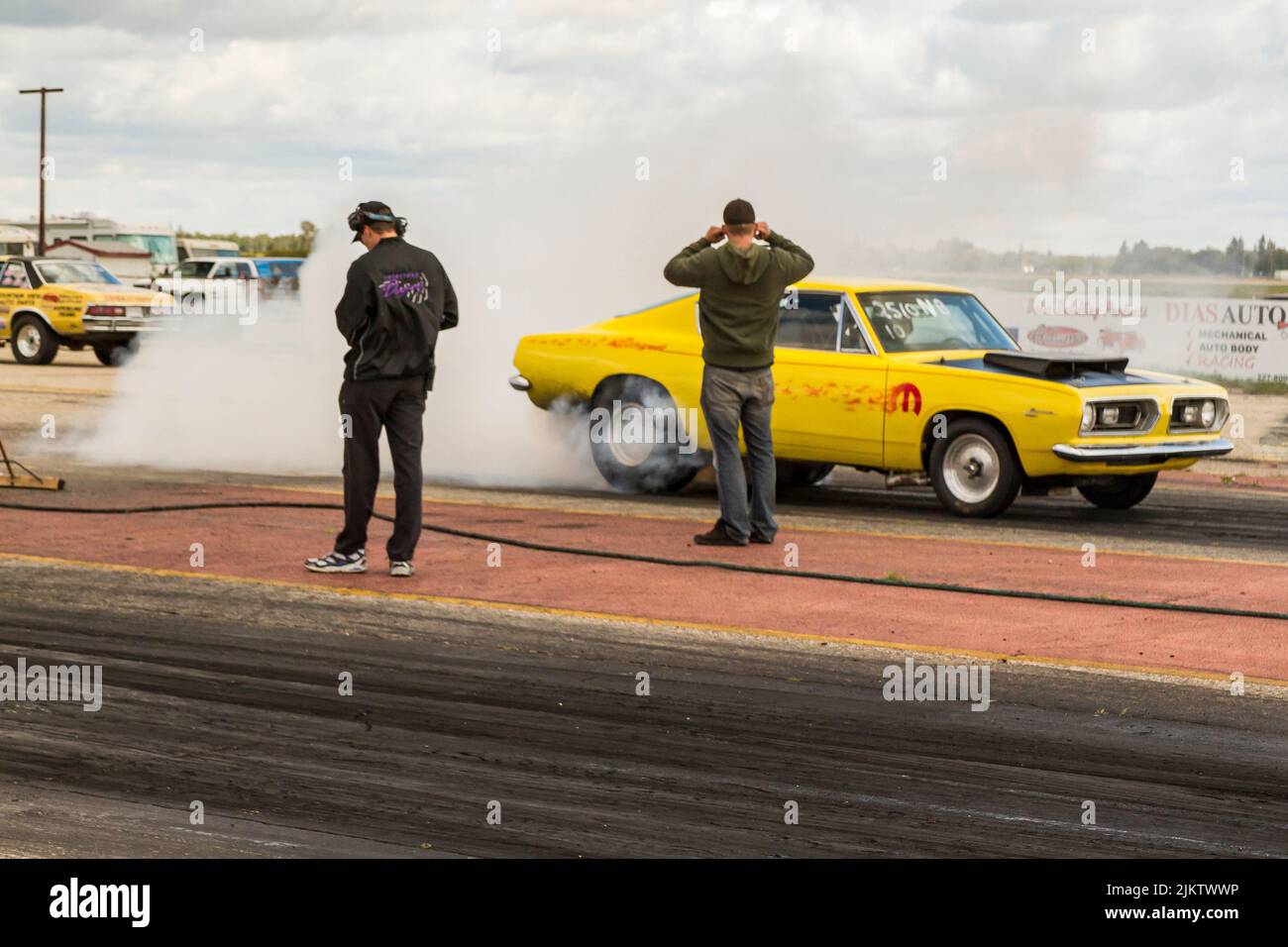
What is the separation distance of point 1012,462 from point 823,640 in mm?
4345

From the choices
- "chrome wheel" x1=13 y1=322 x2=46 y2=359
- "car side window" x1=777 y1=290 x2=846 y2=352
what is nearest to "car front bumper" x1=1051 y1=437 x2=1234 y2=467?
"car side window" x1=777 y1=290 x2=846 y2=352

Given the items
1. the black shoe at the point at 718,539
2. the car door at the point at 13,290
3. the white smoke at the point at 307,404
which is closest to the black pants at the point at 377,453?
the black shoe at the point at 718,539

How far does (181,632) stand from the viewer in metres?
8.14

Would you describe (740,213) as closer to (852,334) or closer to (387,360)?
(852,334)

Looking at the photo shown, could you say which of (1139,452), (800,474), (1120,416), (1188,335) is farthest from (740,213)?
(1188,335)

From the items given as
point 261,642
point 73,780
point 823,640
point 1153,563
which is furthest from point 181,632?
point 1153,563

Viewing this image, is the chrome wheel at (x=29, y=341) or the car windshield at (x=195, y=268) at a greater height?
the car windshield at (x=195, y=268)

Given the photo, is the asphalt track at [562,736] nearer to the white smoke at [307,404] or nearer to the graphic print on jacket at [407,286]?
the graphic print on jacket at [407,286]

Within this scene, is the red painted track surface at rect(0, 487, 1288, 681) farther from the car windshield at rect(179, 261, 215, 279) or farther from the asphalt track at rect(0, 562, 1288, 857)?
the car windshield at rect(179, 261, 215, 279)

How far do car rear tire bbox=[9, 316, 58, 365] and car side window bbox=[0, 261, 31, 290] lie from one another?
1.69 feet

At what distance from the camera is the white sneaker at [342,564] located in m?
9.69

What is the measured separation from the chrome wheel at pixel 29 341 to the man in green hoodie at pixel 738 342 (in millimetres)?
20911
